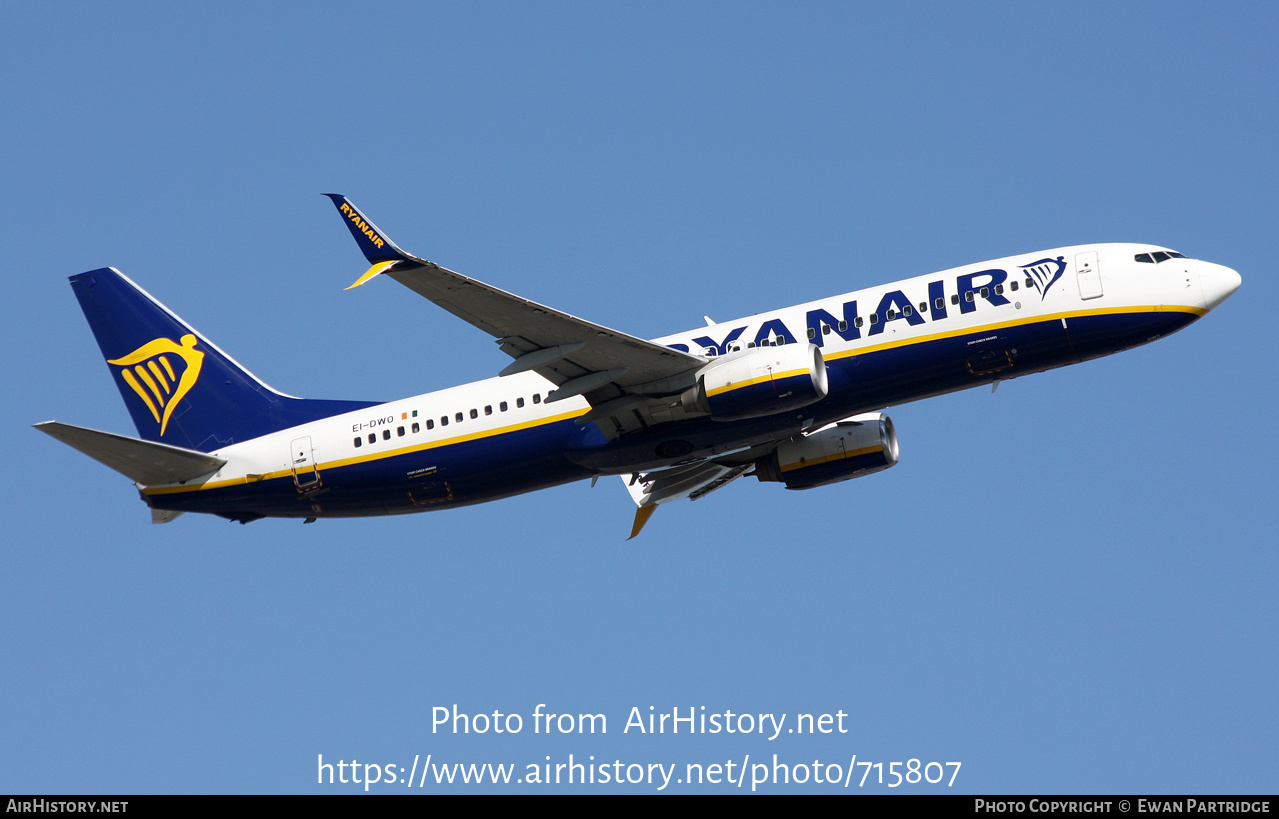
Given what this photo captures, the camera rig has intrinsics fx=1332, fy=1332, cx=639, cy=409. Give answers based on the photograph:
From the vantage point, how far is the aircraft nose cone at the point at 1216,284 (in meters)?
37.3

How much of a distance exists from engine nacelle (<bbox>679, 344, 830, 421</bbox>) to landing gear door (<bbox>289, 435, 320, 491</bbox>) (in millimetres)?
12217

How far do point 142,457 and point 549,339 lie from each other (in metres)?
14.0

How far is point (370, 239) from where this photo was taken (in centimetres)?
3078

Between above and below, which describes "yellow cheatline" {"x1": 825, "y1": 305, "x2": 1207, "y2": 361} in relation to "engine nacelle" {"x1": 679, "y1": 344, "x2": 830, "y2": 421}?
above

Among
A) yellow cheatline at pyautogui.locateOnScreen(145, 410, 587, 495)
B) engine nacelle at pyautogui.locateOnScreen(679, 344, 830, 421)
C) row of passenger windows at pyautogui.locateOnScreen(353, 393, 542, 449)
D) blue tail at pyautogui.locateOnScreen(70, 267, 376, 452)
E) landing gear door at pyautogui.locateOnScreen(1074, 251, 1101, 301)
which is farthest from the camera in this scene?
blue tail at pyautogui.locateOnScreen(70, 267, 376, 452)

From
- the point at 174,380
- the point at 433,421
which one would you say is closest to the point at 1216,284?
the point at 433,421

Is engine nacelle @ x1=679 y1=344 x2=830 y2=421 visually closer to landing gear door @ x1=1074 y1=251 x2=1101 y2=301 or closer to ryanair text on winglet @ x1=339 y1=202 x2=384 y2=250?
landing gear door @ x1=1074 y1=251 x2=1101 y2=301

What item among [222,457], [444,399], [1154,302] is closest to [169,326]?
[222,457]

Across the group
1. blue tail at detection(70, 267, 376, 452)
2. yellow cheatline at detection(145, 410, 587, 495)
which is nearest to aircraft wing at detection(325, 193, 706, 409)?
yellow cheatline at detection(145, 410, 587, 495)

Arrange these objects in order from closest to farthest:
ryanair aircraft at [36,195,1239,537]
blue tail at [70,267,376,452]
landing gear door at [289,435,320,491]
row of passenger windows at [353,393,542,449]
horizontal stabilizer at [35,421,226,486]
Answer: ryanair aircraft at [36,195,1239,537]
horizontal stabilizer at [35,421,226,486]
row of passenger windows at [353,393,542,449]
landing gear door at [289,435,320,491]
blue tail at [70,267,376,452]

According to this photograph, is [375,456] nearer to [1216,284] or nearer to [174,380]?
[174,380]

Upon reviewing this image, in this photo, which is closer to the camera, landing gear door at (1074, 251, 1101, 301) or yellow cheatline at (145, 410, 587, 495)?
landing gear door at (1074, 251, 1101, 301)

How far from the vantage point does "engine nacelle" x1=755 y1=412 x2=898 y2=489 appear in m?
43.5

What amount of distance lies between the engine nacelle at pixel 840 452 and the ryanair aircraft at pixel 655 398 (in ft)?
0.17
